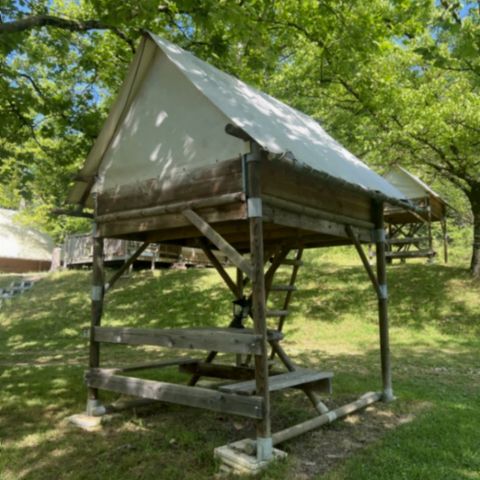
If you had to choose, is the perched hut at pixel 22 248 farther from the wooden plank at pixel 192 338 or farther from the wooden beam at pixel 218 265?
the wooden plank at pixel 192 338

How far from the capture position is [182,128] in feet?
20.0

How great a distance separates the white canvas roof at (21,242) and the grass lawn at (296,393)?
16.5 meters

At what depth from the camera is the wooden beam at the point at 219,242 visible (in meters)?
5.17

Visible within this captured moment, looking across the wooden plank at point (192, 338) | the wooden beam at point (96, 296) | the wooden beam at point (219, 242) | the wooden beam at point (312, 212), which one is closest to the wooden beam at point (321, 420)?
the wooden plank at point (192, 338)

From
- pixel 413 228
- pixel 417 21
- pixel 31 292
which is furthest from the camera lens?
pixel 31 292

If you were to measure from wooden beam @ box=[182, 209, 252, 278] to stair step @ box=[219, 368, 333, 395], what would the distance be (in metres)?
1.23

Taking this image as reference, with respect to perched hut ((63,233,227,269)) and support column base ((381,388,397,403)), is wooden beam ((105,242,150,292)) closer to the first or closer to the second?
support column base ((381,388,397,403))

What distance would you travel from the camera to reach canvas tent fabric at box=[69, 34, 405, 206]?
18.7ft

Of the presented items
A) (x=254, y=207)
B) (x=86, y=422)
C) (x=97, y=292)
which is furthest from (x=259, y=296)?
(x=86, y=422)

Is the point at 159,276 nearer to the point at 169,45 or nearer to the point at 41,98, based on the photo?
the point at 41,98

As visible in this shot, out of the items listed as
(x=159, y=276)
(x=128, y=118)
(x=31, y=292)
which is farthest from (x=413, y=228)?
(x=31, y=292)

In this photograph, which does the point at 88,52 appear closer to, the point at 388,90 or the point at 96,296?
the point at 96,296

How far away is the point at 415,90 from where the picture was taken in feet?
48.7

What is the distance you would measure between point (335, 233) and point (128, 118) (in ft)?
→ 11.1
